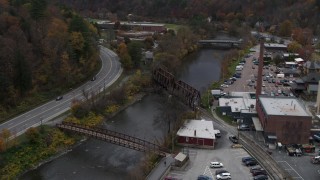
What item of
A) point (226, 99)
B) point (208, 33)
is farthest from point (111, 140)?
point (208, 33)

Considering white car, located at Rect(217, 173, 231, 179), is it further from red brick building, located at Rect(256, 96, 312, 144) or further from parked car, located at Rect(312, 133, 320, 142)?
parked car, located at Rect(312, 133, 320, 142)

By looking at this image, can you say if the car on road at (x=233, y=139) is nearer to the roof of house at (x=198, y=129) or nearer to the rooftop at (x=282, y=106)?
the roof of house at (x=198, y=129)

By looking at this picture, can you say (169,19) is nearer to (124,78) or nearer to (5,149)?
(124,78)

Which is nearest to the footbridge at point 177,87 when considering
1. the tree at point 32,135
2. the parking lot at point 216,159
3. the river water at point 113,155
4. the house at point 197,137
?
the river water at point 113,155

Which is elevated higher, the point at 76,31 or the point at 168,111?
the point at 76,31

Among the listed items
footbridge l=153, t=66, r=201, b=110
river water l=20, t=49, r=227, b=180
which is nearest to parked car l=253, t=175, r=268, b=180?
river water l=20, t=49, r=227, b=180

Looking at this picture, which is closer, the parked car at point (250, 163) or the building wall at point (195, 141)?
the parked car at point (250, 163)
